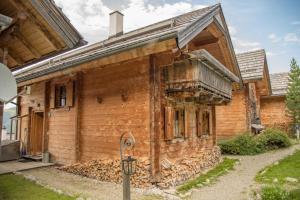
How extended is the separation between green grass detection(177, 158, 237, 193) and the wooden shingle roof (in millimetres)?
5856

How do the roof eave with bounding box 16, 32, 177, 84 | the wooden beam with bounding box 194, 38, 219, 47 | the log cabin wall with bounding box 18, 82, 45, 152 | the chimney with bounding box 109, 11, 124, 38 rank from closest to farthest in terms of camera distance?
the roof eave with bounding box 16, 32, 177, 84 < the wooden beam with bounding box 194, 38, 219, 47 < the log cabin wall with bounding box 18, 82, 45, 152 < the chimney with bounding box 109, 11, 124, 38

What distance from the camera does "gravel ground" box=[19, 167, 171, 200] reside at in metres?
6.82

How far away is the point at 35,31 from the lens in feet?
21.4

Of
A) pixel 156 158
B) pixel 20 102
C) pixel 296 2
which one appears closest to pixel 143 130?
pixel 156 158

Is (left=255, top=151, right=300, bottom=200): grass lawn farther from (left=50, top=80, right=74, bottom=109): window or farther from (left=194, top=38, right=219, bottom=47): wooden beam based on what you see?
(left=50, top=80, right=74, bottom=109): window

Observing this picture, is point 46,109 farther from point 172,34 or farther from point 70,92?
point 172,34

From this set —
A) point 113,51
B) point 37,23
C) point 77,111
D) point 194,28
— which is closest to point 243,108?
point 194,28

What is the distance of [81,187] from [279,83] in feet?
67.3

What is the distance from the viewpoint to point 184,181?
332 inches

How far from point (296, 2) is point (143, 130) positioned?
7972mm

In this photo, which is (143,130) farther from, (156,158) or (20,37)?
(20,37)

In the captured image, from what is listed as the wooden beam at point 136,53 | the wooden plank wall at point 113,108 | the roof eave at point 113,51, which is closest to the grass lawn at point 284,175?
the wooden plank wall at point 113,108

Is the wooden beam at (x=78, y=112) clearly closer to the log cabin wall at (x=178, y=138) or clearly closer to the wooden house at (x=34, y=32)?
the wooden house at (x=34, y=32)

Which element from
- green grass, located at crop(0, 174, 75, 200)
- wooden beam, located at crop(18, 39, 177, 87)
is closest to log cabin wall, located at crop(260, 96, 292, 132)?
wooden beam, located at crop(18, 39, 177, 87)
